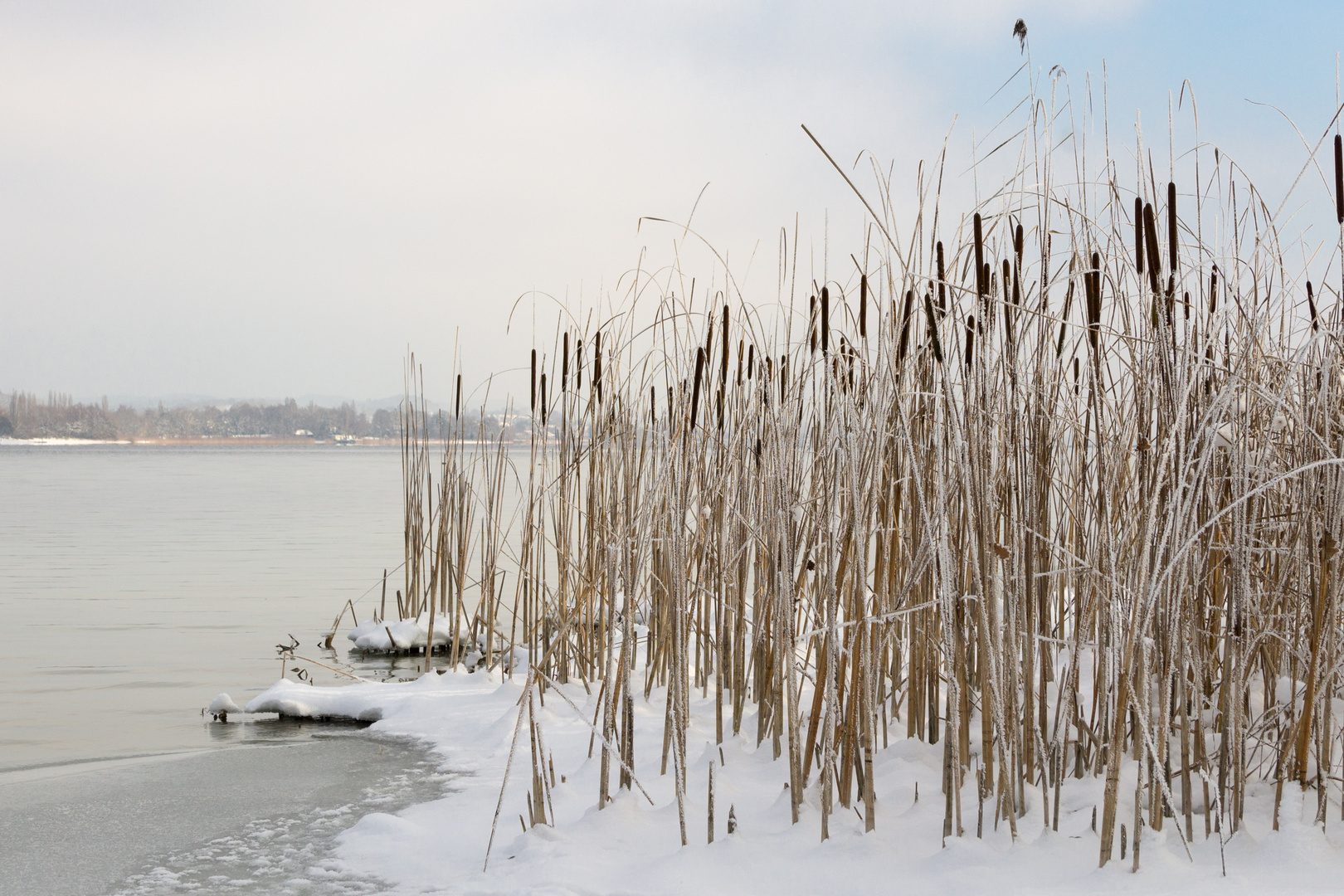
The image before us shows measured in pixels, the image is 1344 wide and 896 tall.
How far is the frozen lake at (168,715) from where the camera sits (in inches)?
81.2

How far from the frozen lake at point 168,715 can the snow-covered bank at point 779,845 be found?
0.21 metres

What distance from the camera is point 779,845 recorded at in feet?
5.85

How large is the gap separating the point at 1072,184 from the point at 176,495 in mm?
17317

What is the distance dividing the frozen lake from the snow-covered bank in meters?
0.21

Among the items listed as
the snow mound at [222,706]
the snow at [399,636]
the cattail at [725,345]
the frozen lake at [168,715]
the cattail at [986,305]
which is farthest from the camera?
the snow at [399,636]

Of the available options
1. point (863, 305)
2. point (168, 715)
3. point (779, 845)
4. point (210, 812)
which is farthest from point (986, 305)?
point (168, 715)

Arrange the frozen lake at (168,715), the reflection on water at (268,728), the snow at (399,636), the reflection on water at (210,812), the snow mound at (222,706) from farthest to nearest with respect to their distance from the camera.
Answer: the snow at (399,636) → the snow mound at (222,706) → the reflection on water at (268,728) → the frozen lake at (168,715) → the reflection on water at (210,812)

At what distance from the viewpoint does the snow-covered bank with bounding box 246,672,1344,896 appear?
5.11ft

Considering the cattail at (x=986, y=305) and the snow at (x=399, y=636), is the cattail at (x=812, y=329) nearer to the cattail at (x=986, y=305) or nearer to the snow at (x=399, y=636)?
the cattail at (x=986, y=305)

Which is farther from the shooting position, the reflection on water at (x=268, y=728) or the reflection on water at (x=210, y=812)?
the reflection on water at (x=268, y=728)

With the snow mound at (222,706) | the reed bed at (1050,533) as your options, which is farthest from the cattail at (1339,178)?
the snow mound at (222,706)

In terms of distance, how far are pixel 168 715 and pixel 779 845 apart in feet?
9.14

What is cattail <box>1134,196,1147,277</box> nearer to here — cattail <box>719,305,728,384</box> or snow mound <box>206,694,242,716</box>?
cattail <box>719,305,728,384</box>

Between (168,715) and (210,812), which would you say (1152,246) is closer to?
(210,812)
